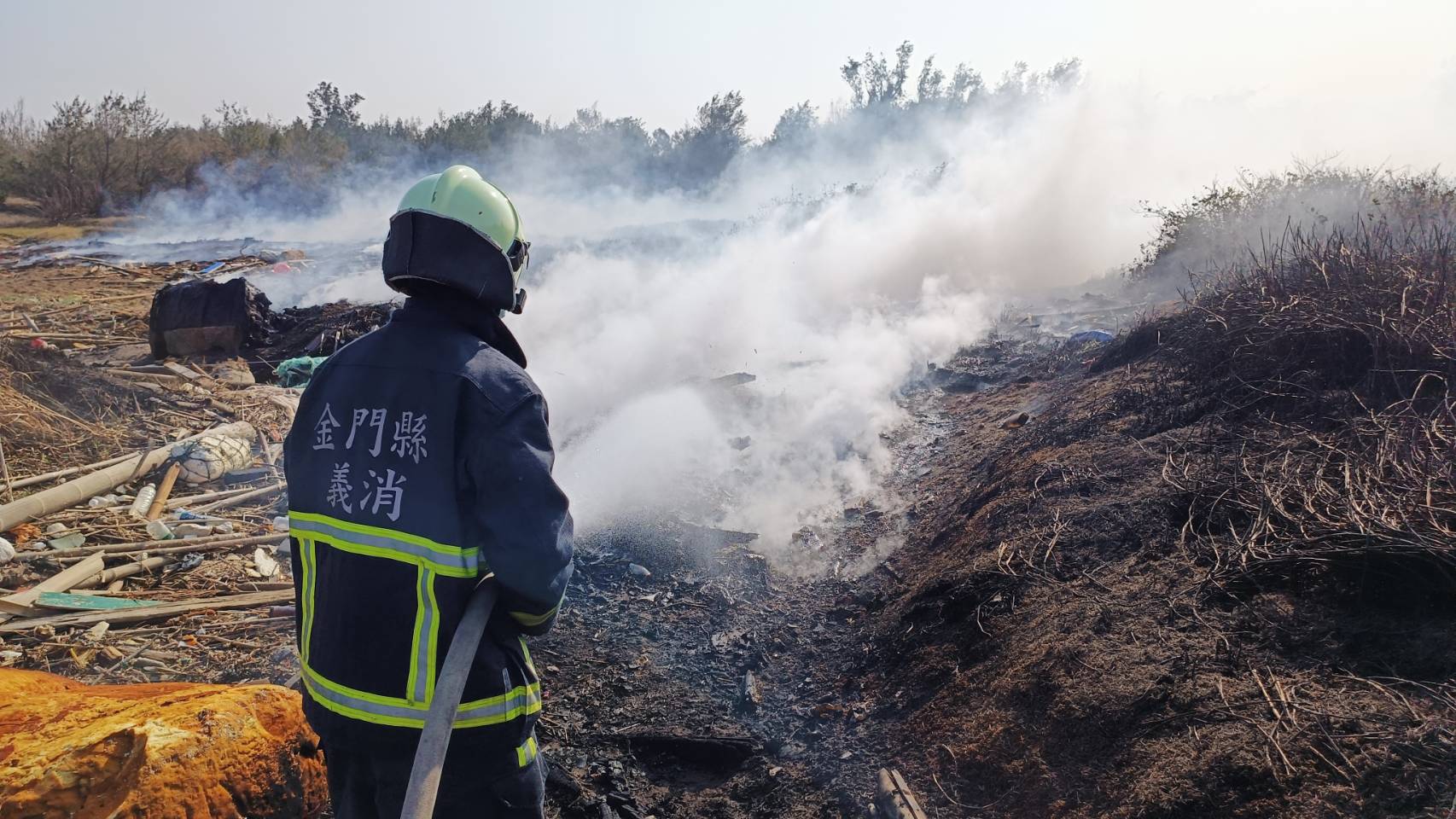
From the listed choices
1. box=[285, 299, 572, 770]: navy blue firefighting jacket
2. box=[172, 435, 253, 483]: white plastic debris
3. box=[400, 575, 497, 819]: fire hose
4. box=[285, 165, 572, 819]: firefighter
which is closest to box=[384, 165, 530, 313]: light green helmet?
box=[285, 165, 572, 819]: firefighter

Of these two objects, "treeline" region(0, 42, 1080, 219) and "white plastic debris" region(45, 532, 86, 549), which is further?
"treeline" region(0, 42, 1080, 219)

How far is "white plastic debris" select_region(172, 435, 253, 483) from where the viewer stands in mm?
6434

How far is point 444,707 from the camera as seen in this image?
157 centimetres

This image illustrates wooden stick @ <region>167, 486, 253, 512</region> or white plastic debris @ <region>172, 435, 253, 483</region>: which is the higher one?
white plastic debris @ <region>172, 435, 253, 483</region>

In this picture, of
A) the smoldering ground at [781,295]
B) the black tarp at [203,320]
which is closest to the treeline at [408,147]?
the smoldering ground at [781,295]

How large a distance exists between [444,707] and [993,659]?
9.13ft

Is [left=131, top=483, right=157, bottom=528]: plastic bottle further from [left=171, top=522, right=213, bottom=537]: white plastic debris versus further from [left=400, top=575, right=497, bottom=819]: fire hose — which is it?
[left=400, top=575, right=497, bottom=819]: fire hose

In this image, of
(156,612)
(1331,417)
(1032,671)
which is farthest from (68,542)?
(1331,417)

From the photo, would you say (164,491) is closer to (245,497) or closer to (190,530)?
(245,497)

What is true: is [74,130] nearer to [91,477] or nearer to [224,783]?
[91,477]

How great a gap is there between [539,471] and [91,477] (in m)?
5.88

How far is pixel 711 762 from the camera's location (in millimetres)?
3570

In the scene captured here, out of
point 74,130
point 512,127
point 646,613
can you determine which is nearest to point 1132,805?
point 646,613

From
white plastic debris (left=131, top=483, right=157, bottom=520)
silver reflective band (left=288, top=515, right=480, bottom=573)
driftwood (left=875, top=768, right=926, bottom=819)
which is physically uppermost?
silver reflective band (left=288, top=515, right=480, bottom=573)
